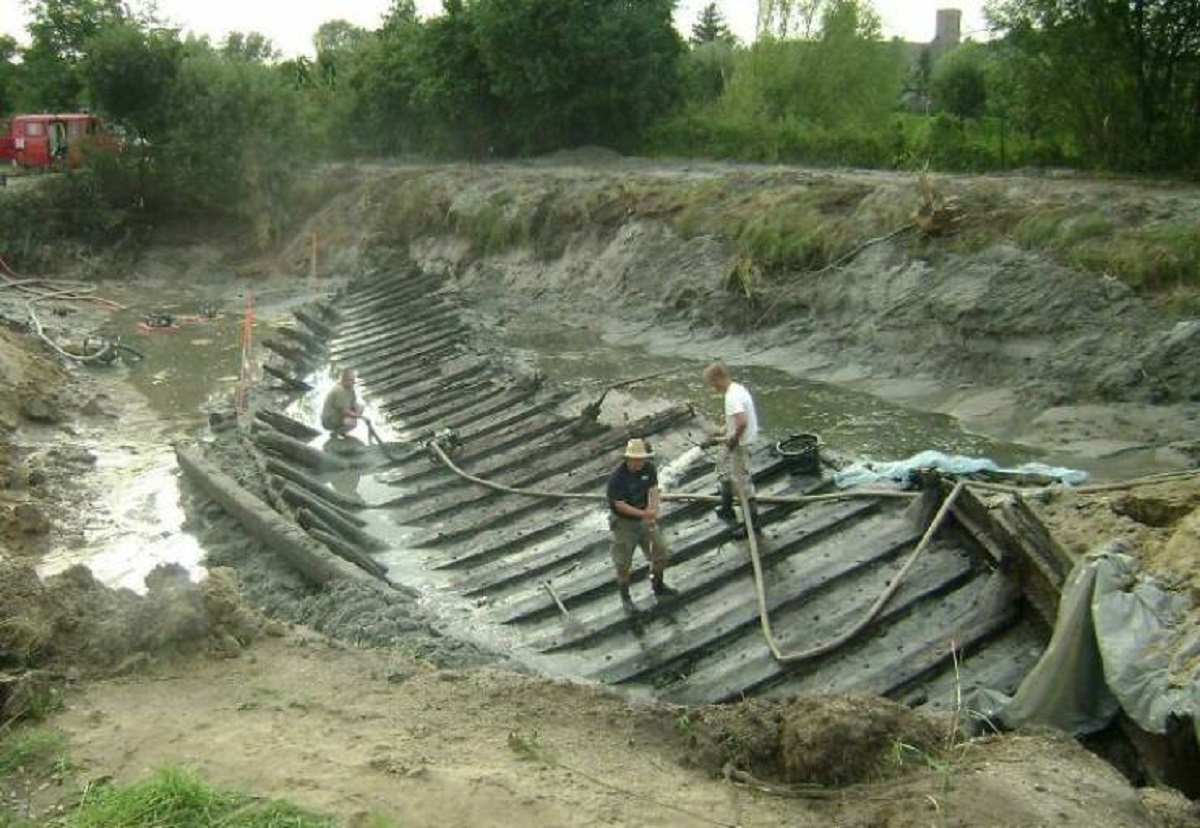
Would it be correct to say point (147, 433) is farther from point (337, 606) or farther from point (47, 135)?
point (47, 135)

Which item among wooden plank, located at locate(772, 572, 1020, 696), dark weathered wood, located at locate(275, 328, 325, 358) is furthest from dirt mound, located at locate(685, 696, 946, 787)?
dark weathered wood, located at locate(275, 328, 325, 358)

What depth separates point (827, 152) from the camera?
91.3 ft

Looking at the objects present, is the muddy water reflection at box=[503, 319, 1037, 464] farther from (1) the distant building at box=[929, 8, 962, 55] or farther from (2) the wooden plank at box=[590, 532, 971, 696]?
(1) the distant building at box=[929, 8, 962, 55]

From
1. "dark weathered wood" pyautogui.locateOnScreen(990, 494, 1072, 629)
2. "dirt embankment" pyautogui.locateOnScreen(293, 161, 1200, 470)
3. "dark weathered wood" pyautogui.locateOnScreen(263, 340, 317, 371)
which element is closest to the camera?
"dark weathered wood" pyautogui.locateOnScreen(990, 494, 1072, 629)

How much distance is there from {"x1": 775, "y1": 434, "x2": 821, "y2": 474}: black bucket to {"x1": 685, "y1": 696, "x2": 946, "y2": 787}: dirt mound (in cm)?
499

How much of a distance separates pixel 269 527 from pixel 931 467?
639cm

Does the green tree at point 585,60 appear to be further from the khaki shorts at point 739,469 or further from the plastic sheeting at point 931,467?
the khaki shorts at point 739,469

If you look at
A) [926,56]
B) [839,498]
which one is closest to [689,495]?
[839,498]

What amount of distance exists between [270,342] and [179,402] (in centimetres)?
287

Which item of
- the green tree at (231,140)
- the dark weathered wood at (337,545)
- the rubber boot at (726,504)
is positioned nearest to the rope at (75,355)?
the dark weathered wood at (337,545)

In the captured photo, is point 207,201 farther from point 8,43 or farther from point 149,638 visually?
point 149,638

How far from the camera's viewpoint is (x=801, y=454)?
11305 millimetres

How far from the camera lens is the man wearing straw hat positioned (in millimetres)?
9055

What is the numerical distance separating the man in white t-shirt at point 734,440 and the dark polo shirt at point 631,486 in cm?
103
